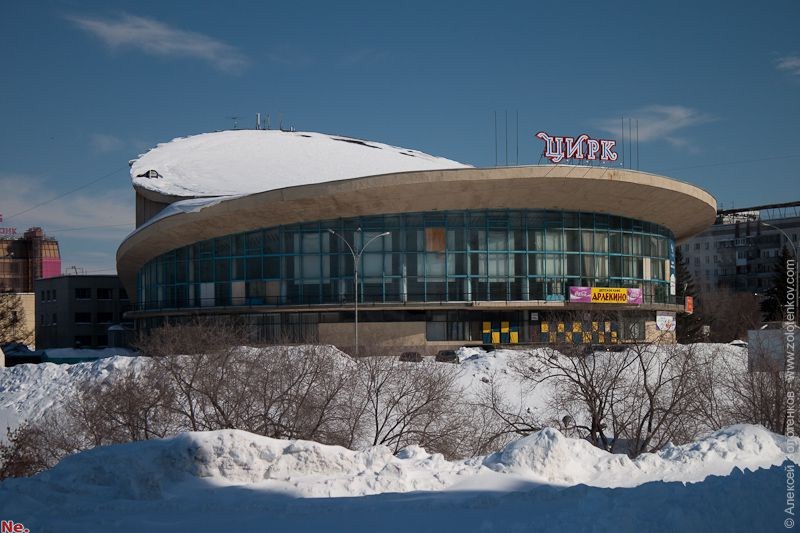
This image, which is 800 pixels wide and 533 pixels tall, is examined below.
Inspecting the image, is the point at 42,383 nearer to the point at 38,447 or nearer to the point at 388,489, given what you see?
the point at 38,447

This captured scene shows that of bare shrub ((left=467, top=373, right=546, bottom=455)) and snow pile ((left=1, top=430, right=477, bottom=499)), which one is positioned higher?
snow pile ((left=1, top=430, right=477, bottom=499))

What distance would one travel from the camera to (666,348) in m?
33.7

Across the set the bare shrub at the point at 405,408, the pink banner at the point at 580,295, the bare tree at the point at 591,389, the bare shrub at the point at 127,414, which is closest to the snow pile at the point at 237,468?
the bare shrub at the point at 127,414

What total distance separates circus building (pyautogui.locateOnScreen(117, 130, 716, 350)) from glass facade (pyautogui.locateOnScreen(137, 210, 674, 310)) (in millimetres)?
76

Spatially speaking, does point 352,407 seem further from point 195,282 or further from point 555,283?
point 195,282

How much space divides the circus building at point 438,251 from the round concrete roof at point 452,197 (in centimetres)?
10

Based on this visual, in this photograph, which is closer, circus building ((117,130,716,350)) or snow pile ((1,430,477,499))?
snow pile ((1,430,477,499))

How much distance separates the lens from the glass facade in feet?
187

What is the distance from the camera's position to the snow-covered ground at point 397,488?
1400cm

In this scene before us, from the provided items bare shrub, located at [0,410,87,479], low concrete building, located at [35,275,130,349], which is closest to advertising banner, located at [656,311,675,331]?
bare shrub, located at [0,410,87,479]

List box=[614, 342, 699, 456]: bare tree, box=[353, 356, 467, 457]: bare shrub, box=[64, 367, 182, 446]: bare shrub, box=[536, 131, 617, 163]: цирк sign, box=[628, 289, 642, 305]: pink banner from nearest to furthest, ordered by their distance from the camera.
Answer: box=[64, 367, 182, 446]: bare shrub, box=[614, 342, 699, 456]: bare tree, box=[353, 356, 467, 457]: bare shrub, box=[536, 131, 617, 163]: цирк sign, box=[628, 289, 642, 305]: pink banner

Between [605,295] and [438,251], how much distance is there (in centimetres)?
1242

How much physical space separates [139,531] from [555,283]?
4664 centimetres

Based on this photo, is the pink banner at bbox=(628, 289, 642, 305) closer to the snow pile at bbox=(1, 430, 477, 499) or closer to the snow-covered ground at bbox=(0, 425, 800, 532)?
the snow-covered ground at bbox=(0, 425, 800, 532)
